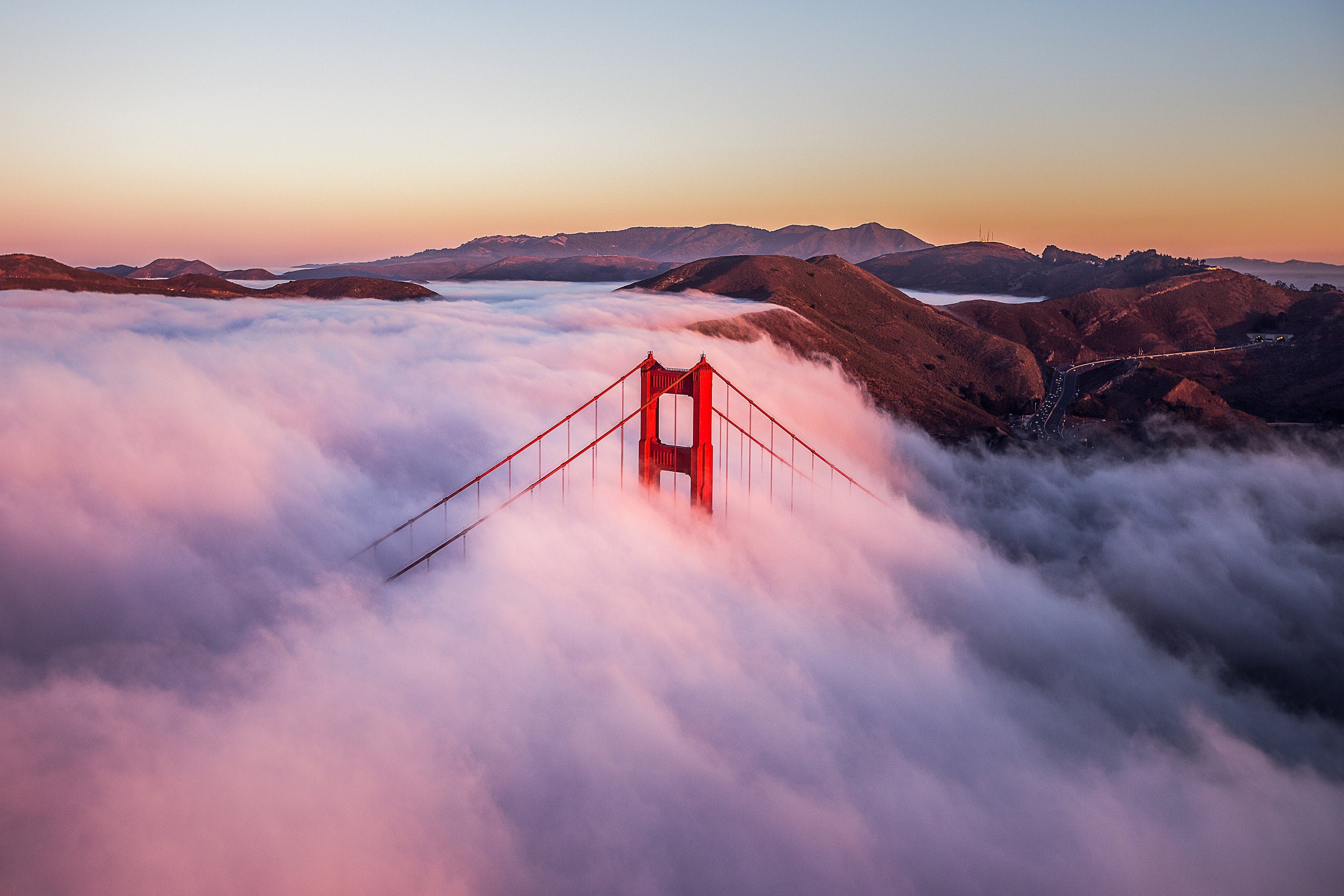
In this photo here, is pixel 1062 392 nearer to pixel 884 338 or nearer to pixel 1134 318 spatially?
pixel 884 338

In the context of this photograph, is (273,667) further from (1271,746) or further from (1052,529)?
(1052,529)

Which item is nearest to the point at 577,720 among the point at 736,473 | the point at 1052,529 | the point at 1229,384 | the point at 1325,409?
the point at 736,473

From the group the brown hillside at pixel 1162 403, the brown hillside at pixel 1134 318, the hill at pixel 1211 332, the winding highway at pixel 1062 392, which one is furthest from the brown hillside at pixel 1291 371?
the brown hillside at pixel 1162 403

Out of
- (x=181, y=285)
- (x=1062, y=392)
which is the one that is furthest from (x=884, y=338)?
(x=181, y=285)

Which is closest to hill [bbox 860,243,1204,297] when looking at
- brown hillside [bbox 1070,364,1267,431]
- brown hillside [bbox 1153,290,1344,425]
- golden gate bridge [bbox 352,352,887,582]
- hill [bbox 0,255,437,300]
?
brown hillside [bbox 1153,290,1344,425]

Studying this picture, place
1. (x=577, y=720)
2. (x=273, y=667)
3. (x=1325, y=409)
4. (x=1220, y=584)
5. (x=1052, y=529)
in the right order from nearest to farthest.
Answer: (x=577, y=720) < (x=273, y=667) < (x=1220, y=584) < (x=1052, y=529) < (x=1325, y=409)

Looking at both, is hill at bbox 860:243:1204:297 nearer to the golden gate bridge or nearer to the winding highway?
the winding highway
